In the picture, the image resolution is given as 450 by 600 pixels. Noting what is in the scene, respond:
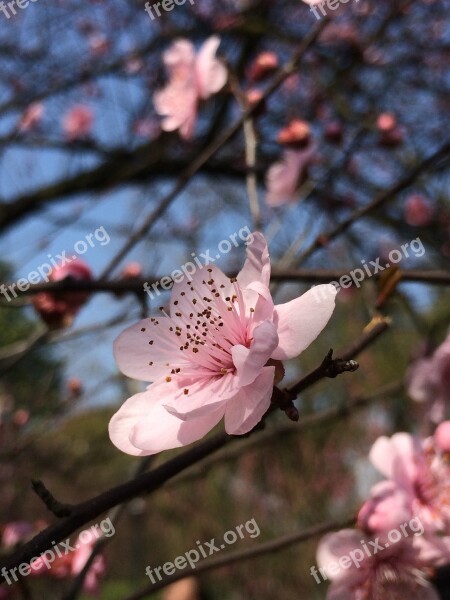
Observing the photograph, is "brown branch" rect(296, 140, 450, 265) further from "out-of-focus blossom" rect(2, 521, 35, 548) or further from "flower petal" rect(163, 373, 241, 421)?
"out-of-focus blossom" rect(2, 521, 35, 548)

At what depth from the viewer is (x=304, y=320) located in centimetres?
62

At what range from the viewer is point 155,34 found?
10.8 ft

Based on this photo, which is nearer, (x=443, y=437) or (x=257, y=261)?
(x=257, y=261)

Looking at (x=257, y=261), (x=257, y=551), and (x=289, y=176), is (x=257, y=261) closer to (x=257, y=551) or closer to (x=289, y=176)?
(x=257, y=551)

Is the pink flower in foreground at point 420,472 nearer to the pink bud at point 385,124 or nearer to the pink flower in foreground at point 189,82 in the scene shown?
the pink flower in foreground at point 189,82

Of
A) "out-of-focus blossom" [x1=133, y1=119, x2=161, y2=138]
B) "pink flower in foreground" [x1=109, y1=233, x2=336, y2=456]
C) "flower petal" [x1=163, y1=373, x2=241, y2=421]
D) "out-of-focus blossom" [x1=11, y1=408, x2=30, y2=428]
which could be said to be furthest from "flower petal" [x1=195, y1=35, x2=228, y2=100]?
"out-of-focus blossom" [x1=133, y1=119, x2=161, y2=138]

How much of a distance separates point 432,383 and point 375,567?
468 millimetres

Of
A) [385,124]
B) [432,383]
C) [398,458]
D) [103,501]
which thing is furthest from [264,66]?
[103,501]

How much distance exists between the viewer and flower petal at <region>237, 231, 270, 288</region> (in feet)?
2.18

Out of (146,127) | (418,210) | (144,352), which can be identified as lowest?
(144,352)

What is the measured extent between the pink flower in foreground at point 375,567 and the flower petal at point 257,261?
0.46 meters

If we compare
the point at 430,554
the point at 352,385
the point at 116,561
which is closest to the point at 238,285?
the point at 430,554

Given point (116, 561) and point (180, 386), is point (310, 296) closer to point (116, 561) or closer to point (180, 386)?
point (180, 386)

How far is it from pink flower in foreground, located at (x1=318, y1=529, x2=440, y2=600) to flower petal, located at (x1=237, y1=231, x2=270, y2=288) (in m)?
0.46
